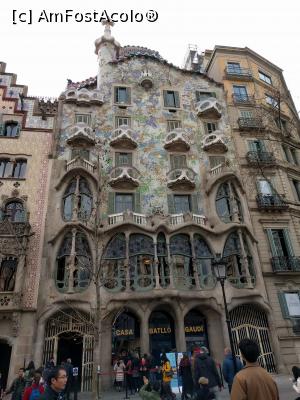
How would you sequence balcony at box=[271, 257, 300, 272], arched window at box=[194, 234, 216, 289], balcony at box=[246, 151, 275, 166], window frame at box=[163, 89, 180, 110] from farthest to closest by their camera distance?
window frame at box=[163, 89, 180, 110], balcony at box=[246, 151, 275, 166], balcony at box=[271, 257, 300, 272], arched window at box=[194, 234, 216, 289]

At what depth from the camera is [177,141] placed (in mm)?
24859

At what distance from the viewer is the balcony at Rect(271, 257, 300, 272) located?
21047 millimetres

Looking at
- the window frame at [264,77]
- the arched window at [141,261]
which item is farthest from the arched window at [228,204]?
the window frame at [264,77]

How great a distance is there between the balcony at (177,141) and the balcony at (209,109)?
3511mm

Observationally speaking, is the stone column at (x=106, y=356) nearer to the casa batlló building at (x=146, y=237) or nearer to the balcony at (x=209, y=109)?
the casa batlló building at (x=146, y=237)

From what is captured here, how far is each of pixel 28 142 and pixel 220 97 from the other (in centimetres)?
1778

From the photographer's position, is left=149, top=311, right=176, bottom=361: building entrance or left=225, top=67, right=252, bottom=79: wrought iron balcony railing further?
left=225, top=67, right=252, bottom=79: wrought iron balcony railing

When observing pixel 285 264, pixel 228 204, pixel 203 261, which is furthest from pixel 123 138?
pixel 285 264

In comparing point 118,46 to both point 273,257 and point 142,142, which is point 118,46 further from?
point 273,257

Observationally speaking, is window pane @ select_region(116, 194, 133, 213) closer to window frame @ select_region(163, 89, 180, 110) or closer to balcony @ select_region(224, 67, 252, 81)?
window frame @ select_region(163, 89, 180, 110)

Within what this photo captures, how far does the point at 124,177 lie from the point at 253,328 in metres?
13.2

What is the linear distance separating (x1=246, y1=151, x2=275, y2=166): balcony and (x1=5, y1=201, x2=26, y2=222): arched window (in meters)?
17.7

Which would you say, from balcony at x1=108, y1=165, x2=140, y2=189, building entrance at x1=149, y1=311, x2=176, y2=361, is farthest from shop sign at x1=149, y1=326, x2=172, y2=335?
balcony at x1=108, y1=165, x2=140, y2=189

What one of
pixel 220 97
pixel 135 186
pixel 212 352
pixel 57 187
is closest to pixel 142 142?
pixel 135 186
